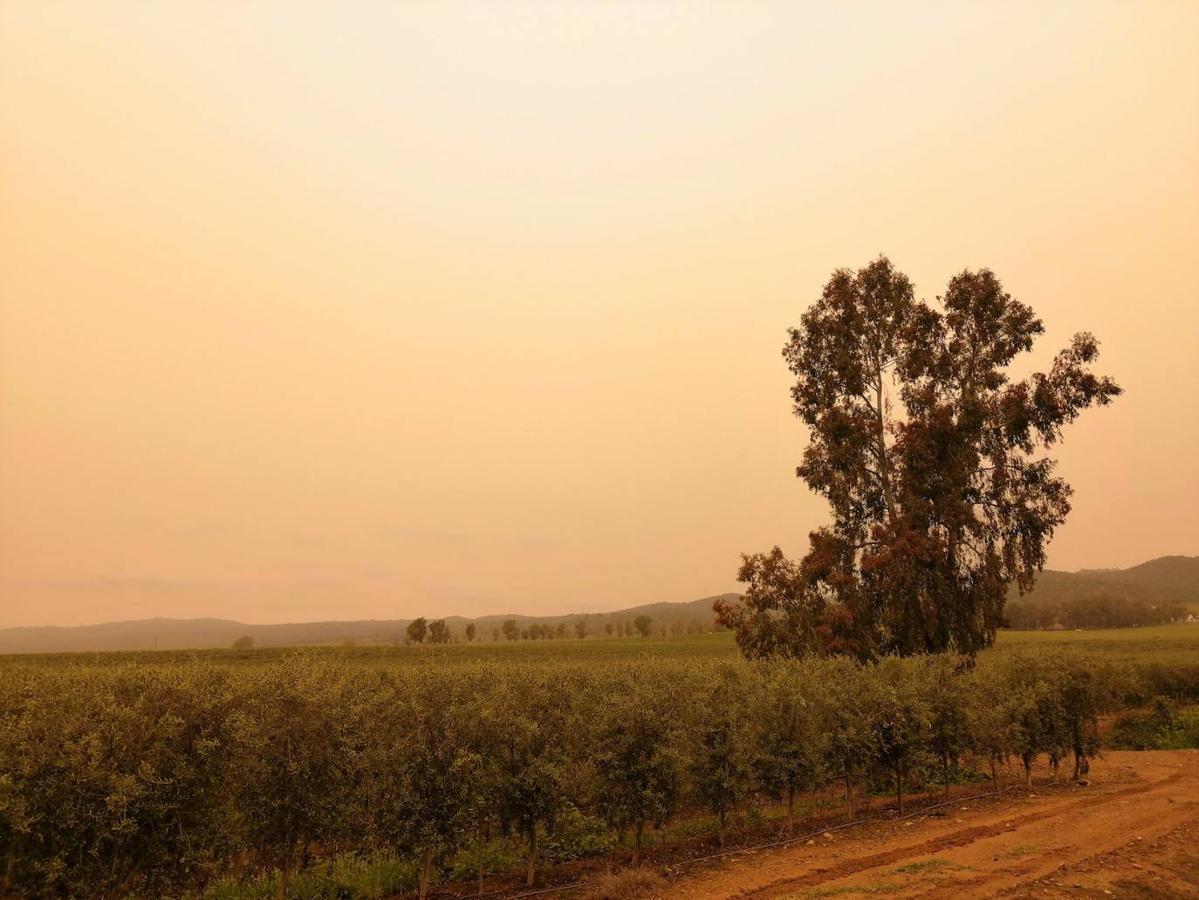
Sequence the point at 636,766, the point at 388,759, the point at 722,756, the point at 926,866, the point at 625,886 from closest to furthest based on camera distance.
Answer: the point at 388,759 → the point at 625,886 → the point at 926,866 → the point at 636,766 → the point at 722,756

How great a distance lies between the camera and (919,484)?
23.4 metres

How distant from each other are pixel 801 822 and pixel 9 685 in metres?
14.8

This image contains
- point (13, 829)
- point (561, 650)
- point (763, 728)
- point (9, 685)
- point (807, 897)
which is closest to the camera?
point (13, 829)

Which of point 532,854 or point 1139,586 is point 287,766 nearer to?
point 532,854

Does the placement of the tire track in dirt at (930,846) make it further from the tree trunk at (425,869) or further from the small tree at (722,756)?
the tree trunk at (425,869)

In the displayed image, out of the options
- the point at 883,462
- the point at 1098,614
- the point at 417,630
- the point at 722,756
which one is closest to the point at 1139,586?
the point at 1098,614

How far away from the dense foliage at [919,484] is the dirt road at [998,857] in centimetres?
→ 713

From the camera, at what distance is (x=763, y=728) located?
43.5 feet

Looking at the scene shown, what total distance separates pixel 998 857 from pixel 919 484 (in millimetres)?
14255

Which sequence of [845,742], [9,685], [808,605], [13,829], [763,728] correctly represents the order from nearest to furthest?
[13,829], [9,685], [763,728], [845,742], [808,605]

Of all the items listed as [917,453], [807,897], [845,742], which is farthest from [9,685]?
[917,453]

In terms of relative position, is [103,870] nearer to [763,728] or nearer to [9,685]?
[9,685]

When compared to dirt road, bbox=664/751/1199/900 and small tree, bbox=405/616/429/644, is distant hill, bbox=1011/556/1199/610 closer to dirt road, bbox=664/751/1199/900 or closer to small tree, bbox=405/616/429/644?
small tree, bbox=405/616/429/644

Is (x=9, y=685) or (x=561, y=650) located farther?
(x=561, y=650)
